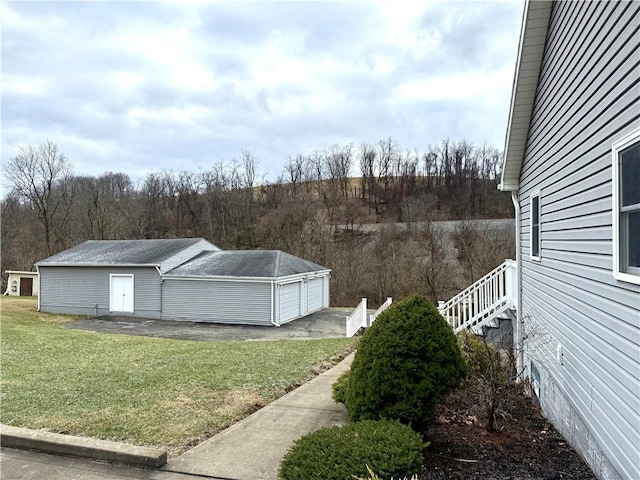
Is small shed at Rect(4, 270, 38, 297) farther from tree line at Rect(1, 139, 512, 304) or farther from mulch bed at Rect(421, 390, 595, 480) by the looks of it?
mulch bed at Rect(421, 390, 595, 480)

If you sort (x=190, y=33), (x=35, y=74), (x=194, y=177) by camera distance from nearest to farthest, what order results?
(x=190, y=33) → (x=35, y=74) → (x=194, y=177)

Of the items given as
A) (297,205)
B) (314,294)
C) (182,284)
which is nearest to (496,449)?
(182,284)

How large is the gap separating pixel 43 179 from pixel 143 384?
3525cm

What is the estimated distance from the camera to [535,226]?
20.4 feet

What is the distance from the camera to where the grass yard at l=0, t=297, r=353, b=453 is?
15.3ft

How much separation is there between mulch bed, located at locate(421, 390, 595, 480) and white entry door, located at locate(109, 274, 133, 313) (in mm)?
19275

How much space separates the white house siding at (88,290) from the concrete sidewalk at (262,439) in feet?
54.1

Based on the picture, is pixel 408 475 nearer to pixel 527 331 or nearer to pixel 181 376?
pixel 527 331

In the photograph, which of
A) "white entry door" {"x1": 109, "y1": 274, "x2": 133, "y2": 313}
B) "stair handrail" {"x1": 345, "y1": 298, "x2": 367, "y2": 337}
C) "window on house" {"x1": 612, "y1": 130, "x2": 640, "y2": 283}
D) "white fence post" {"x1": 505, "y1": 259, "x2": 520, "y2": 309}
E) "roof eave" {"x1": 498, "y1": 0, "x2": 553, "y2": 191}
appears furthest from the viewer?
"white entry door" {"x1": 109, "y1": 274, "x2": 133, "y2": 313}

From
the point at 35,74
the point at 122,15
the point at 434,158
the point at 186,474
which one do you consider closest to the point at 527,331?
the point at 186,474

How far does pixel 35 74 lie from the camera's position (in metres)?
11.2

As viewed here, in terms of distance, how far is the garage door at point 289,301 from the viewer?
18.7 metres

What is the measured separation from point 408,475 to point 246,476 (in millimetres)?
1405

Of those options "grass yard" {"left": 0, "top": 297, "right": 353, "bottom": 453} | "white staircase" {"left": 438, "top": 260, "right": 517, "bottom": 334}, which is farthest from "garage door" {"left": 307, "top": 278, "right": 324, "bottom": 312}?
"white staircase" {"left": 438, "top": 260, "right": 517, "bottom": 334}
